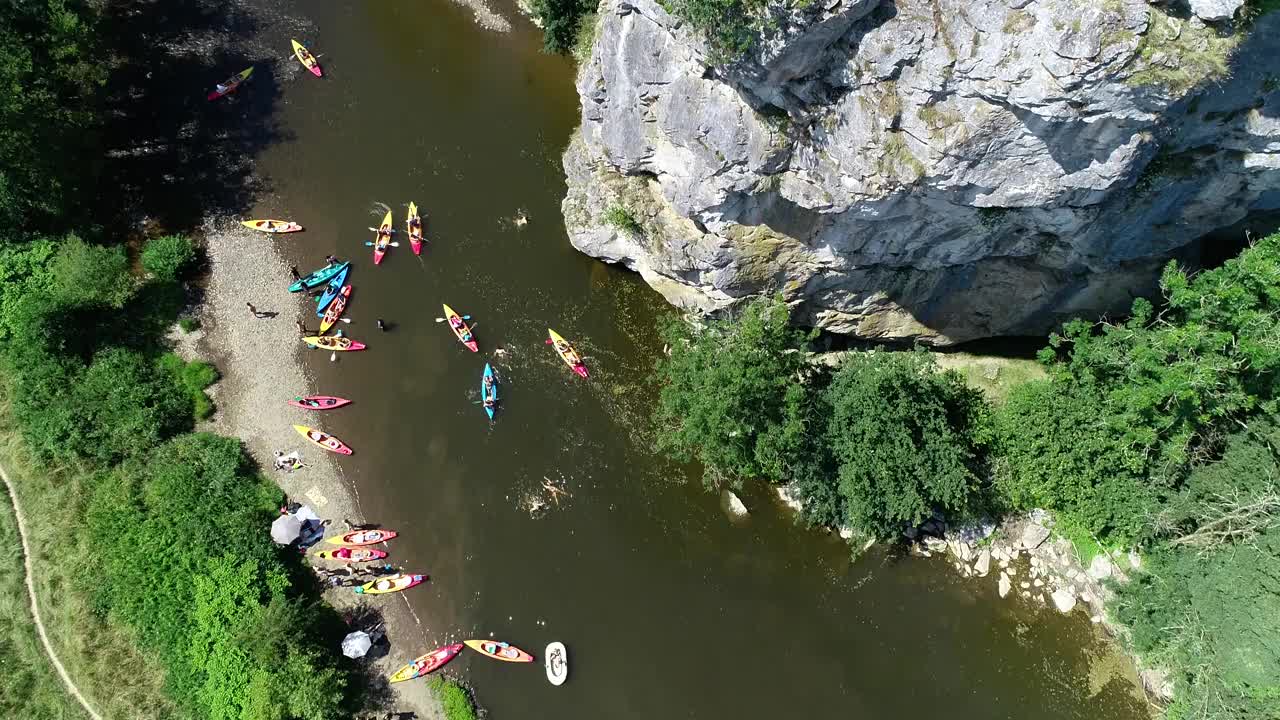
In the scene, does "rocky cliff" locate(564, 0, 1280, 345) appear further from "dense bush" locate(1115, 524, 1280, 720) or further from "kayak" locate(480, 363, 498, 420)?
"dense bush" locate(1115, 524, 1280, 720)

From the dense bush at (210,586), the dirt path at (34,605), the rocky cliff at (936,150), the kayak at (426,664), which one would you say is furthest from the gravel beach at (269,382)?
the rocky cliff at (936,150)

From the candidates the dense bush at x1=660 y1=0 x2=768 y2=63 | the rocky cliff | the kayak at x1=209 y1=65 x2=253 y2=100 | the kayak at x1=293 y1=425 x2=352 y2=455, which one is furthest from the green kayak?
the dense bush at x1=660 y1=0 x2=768 y2=63

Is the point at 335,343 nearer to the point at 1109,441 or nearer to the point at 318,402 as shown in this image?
the point at 318,402

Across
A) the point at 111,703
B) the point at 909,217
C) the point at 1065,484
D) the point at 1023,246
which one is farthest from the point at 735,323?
the point at 111,703

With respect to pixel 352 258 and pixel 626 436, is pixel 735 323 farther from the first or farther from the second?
pixel 352 258

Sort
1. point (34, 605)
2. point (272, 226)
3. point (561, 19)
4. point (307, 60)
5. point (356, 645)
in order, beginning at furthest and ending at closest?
point (307, 60) → point (561, 19) → point (272, 226) → point (34, 605) → point (356, 645)

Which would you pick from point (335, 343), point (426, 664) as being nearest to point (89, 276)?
point (335, 343)
